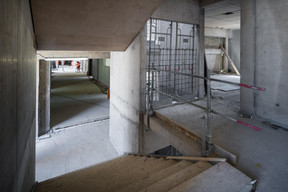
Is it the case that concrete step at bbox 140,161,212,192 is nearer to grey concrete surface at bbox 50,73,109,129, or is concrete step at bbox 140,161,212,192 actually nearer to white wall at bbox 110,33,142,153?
white wall at bbox 110,33,142,153

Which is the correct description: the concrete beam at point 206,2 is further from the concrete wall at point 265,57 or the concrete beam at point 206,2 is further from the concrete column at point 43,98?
the concrete column at point 43,98

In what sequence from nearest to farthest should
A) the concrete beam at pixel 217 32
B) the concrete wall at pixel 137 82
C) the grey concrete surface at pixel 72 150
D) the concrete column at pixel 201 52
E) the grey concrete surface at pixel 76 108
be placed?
the concrete wall at pixel 137 82, the grey concrete surface at pixel 72 150, the concrete column at pixel 201 52, the grey concrete surface at pixel 76 108, the concrete beam at pixel 217 32

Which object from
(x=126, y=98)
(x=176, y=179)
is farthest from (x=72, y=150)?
(x=176, y=179)

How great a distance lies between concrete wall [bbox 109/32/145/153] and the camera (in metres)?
3.72

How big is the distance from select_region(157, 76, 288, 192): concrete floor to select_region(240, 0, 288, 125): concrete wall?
29cm

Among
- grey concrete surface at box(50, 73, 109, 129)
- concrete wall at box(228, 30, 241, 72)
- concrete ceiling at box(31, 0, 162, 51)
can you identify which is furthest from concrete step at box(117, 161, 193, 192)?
concrete wall at box(228, 30, 241, 72)

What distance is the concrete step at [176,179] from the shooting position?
5.68 feet

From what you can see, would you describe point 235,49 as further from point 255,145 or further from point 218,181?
point 218,181

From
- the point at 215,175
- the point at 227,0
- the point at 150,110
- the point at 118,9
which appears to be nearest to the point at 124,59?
the point at 150,110

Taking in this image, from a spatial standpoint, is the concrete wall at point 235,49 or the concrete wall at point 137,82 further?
the concrete wall at point 235,49

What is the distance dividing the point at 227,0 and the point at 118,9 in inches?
102

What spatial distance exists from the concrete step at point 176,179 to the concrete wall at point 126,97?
1975 mm

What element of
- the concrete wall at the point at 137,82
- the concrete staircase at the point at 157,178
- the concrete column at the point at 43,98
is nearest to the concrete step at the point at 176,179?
the concrete staircase at the point at 157,178

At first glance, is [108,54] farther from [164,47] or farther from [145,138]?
[145,138]
